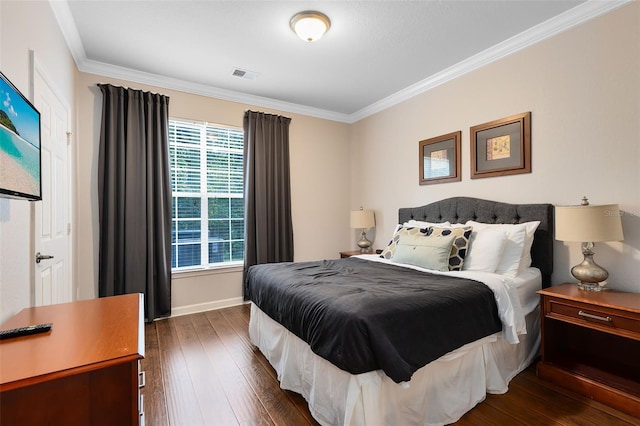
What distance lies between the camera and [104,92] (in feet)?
10.7

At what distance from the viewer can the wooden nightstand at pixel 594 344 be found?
1.88m

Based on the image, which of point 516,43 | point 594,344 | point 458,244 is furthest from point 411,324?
point 516,43

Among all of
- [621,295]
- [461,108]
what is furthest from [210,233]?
[621,295]

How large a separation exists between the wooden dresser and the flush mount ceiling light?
7.90 feet

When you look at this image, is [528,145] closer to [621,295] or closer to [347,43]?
[621,295]

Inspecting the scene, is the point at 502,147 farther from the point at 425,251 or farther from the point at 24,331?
the point at 24,331

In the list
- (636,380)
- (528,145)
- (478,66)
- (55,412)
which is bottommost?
→ (636,380)

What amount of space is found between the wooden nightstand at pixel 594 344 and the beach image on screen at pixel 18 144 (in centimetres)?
313

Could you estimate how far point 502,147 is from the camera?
3010 millimetres

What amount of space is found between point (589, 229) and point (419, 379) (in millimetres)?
1558

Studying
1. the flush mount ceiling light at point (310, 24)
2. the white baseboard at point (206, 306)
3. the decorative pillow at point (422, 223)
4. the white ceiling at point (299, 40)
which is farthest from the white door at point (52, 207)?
the decorative pillow at point (422, 223)

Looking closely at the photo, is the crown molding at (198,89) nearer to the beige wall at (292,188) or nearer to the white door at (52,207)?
the beige wall at (292,188)

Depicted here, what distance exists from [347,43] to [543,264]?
2.59 metres

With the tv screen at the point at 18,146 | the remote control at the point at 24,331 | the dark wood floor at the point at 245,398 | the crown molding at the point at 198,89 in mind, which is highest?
the crown molding at the point at 198,89
